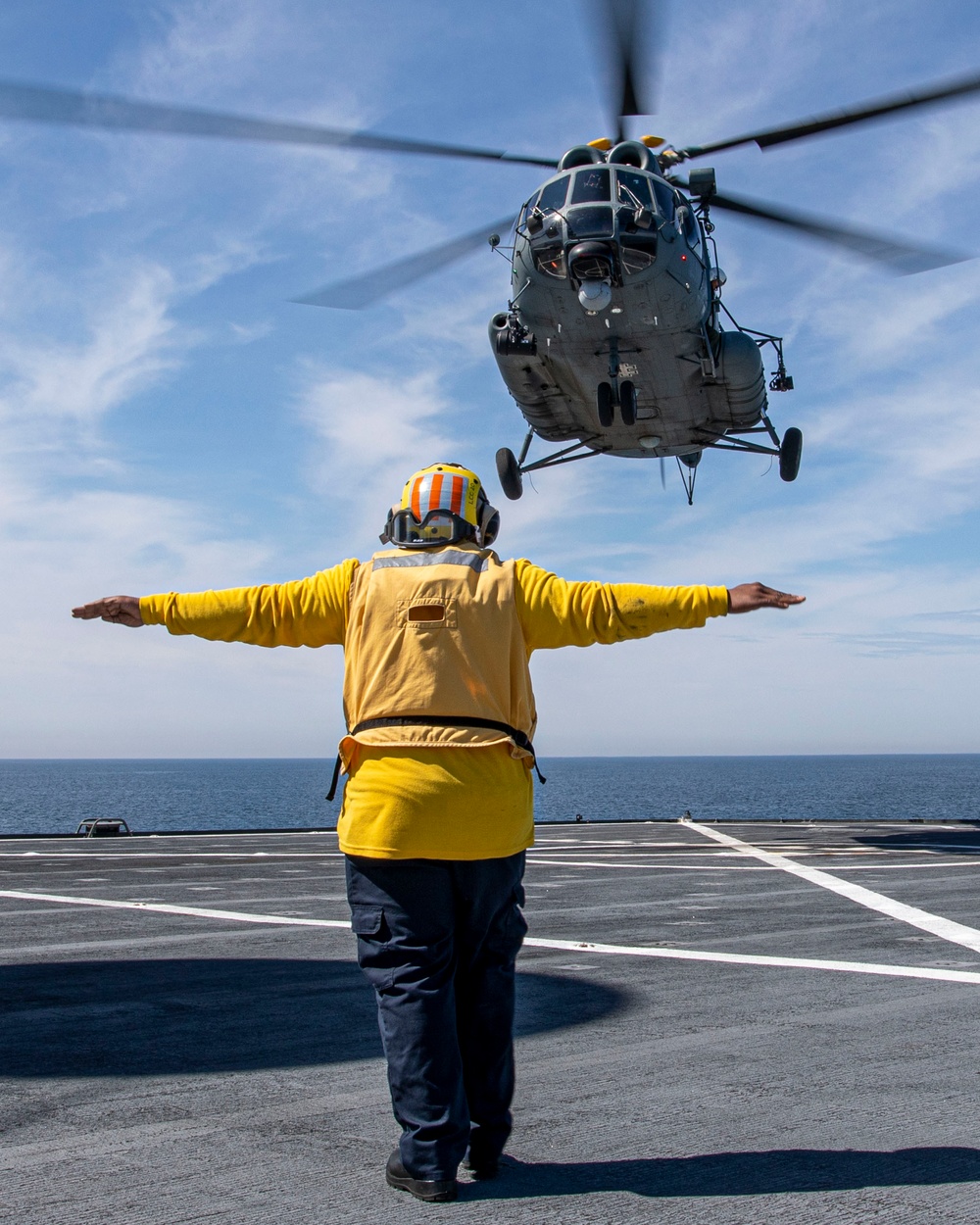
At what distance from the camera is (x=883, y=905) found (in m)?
9.39

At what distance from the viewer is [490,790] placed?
11.6ft

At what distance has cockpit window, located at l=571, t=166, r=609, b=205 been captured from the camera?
49.0ft

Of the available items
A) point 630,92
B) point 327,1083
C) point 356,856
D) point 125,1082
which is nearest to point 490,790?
point 356,856

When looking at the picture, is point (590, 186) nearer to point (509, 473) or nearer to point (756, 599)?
point (509, 473)

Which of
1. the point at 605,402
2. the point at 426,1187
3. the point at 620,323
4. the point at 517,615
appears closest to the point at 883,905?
the point at 517,615

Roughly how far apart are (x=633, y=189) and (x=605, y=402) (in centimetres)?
328

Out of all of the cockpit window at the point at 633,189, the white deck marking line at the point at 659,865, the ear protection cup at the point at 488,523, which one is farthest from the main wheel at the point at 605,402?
the ear protection cup at the point at 488,523

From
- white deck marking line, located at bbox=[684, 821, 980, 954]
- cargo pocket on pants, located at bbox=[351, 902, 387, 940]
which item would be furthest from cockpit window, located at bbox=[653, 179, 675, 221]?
cargo pocket on pants, located at bbox=[351, 902, 387, 940]

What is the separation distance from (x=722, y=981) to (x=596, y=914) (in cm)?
285

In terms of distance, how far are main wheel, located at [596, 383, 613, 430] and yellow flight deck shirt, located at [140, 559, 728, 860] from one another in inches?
542

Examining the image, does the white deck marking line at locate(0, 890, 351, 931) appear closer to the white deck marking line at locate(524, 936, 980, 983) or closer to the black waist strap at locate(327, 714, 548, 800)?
the white deck marking line at locate(524, 936, 980, 983)

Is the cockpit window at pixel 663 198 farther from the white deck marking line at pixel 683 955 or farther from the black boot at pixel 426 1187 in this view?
the black boot at pixel 426 1187

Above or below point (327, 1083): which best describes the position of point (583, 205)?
above

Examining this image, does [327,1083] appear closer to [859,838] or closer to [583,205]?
[583,205]
